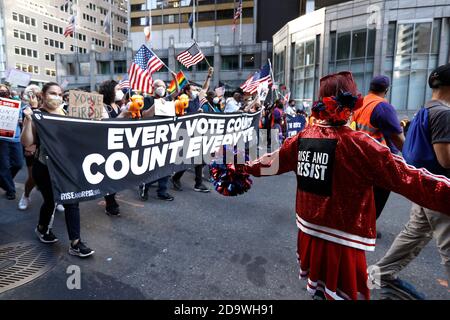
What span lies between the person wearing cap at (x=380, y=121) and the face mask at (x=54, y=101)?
3590 millimetres

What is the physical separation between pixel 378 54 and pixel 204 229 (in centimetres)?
2187

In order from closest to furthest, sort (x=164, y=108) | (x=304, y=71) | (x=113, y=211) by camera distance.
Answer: (x=113, y=211) < (x=164, y=108) < (x=304, y=71)

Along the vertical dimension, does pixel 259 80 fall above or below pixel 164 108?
above

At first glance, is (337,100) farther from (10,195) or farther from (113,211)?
(10,195)

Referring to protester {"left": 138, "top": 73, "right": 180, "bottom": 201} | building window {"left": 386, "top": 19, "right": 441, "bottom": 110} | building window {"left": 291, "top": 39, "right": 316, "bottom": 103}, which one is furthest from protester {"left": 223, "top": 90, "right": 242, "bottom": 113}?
building window {"left": 291, "top": 39, "right": 316, "bottom": 103}

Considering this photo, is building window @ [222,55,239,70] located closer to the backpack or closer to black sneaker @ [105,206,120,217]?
black sneaker @ [105,206,120,217]

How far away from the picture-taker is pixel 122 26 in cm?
8812

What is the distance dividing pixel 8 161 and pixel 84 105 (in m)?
2.84

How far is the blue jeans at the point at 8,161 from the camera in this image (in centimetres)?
539

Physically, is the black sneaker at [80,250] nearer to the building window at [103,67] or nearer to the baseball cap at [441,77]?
the baseball cap at [441,77]

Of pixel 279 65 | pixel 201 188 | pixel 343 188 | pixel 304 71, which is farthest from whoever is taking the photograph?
pixel 279 65

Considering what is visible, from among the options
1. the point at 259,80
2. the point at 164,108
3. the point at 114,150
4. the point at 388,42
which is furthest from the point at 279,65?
the point at 114,150

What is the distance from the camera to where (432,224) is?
7.88 feet

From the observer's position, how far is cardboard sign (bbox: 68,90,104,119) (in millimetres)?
3725
